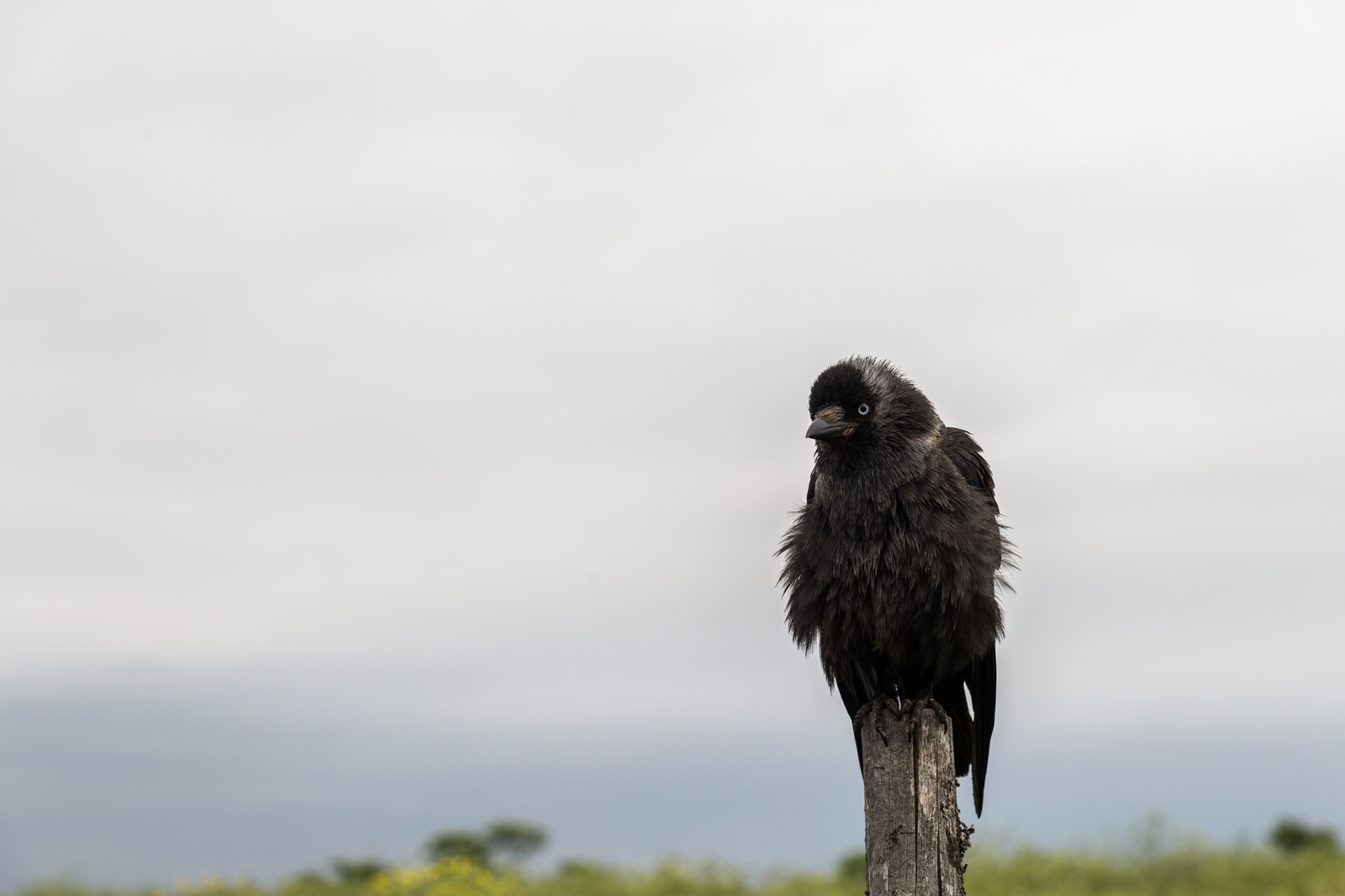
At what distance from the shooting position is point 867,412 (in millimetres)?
5406

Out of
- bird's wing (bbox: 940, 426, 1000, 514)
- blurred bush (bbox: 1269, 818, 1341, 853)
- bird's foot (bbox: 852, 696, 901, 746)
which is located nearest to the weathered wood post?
bird's foot (bbox: 852, 696, 901, 746)

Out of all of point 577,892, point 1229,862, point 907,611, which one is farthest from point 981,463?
point 1229,862

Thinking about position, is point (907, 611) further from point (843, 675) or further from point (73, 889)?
point (73, 889)

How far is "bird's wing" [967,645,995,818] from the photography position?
223 inches

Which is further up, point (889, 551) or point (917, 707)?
point (889, 551)

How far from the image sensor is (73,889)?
501 inches

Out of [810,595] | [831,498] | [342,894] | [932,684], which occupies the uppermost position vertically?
[831,498]

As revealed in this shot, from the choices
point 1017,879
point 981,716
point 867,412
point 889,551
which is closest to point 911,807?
point 889,551

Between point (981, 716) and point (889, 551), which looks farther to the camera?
point (981, 716)

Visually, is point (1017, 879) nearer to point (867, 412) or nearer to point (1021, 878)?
point (1021, 878)

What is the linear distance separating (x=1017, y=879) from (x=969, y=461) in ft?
27.9

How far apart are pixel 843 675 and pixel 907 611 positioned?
0.56 meters

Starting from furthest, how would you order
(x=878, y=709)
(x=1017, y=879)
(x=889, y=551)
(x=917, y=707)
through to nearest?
(x=1017, y=879)
(x=889, y=551)
(x=878, y=709)
(x=917, y=707)

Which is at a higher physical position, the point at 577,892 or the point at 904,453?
the point at 904,453
